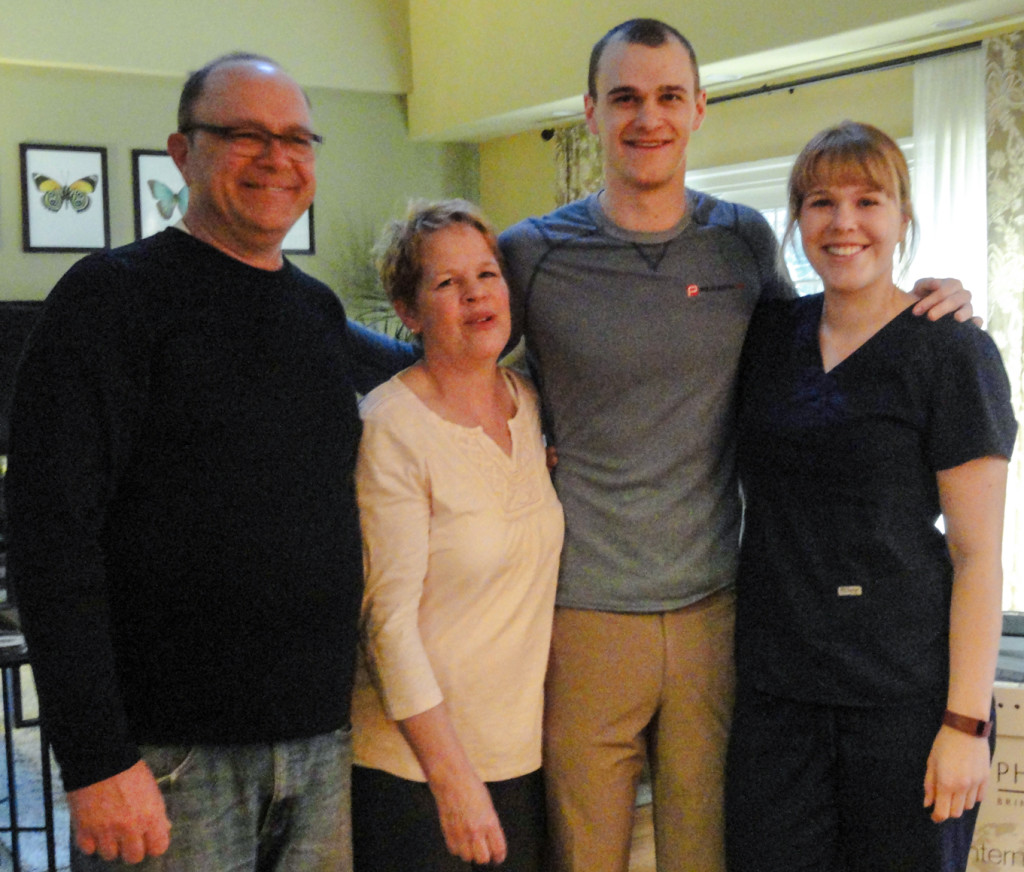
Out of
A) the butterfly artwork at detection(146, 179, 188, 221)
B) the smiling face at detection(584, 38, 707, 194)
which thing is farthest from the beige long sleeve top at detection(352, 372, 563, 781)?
the butterfly artwork at detection(146, 179, 188, 221)

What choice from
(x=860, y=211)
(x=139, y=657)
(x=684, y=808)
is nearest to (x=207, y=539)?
(x=139, y=657)

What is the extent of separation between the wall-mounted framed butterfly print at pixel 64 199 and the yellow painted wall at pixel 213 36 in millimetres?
452

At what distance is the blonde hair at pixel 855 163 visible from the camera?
5.29ft

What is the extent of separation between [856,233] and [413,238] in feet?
2.21

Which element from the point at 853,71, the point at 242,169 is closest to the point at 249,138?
the point at 242,169

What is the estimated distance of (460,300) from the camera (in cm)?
167

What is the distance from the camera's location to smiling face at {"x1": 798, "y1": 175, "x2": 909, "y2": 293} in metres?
1.61

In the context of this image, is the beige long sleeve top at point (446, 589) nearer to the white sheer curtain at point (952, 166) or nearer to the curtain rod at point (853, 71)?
the white sheer curtain at point (952, 166)

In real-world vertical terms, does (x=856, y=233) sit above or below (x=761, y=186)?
below

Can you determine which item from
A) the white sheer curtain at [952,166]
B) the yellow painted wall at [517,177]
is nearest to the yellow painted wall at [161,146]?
the yellow painted wall at [517,177]

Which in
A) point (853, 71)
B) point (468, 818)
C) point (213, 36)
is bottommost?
point (468, 818)

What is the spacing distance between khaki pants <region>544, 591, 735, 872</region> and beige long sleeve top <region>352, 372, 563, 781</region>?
9 cm

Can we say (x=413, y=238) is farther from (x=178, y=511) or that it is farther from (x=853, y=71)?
(x=853, y=71)

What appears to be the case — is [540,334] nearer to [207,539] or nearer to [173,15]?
[207,539]
